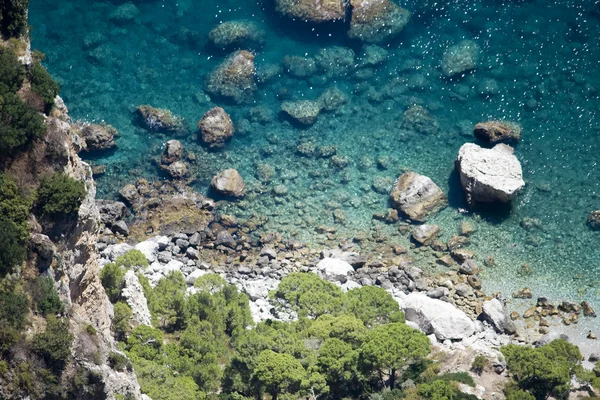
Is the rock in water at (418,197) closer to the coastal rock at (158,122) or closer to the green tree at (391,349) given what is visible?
the green tree at (391,349)

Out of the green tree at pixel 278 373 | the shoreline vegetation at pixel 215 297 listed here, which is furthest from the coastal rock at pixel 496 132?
the green tree at pixel 278 373

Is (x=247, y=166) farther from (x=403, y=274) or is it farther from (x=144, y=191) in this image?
(x=403, y=274)

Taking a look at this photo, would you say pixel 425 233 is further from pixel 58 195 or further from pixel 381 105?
pixel 58 195

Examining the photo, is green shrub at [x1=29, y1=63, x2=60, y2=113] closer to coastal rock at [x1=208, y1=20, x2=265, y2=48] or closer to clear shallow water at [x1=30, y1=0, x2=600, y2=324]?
clear shallow water at [x1=30, y1=0, x2=600, y2=324]

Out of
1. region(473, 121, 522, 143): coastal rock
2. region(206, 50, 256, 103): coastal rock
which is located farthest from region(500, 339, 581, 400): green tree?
region(206, 50, 256, 103): coastal rock

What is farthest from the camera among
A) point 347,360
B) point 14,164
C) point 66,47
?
point 66,47

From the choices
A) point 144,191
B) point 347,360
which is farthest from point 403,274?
point 144,191
